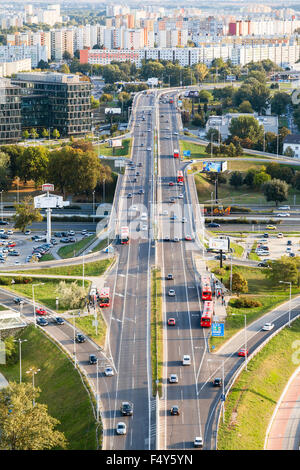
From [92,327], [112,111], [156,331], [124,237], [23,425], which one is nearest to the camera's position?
[23,425]

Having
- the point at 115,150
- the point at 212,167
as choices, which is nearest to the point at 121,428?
the point at 212,167

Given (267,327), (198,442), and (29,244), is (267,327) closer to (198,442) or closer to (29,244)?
(198,442)

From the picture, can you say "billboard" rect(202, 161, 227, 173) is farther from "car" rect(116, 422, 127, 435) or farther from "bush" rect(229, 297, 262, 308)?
"car" rect(116, 422, 127, 435)

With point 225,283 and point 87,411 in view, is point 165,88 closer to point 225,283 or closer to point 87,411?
point 225,283

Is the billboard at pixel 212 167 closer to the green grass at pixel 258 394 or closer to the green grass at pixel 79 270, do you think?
the green grass at pixel 79 270

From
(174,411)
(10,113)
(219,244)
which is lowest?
(174,411)

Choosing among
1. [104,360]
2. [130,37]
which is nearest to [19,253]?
[104,360]
